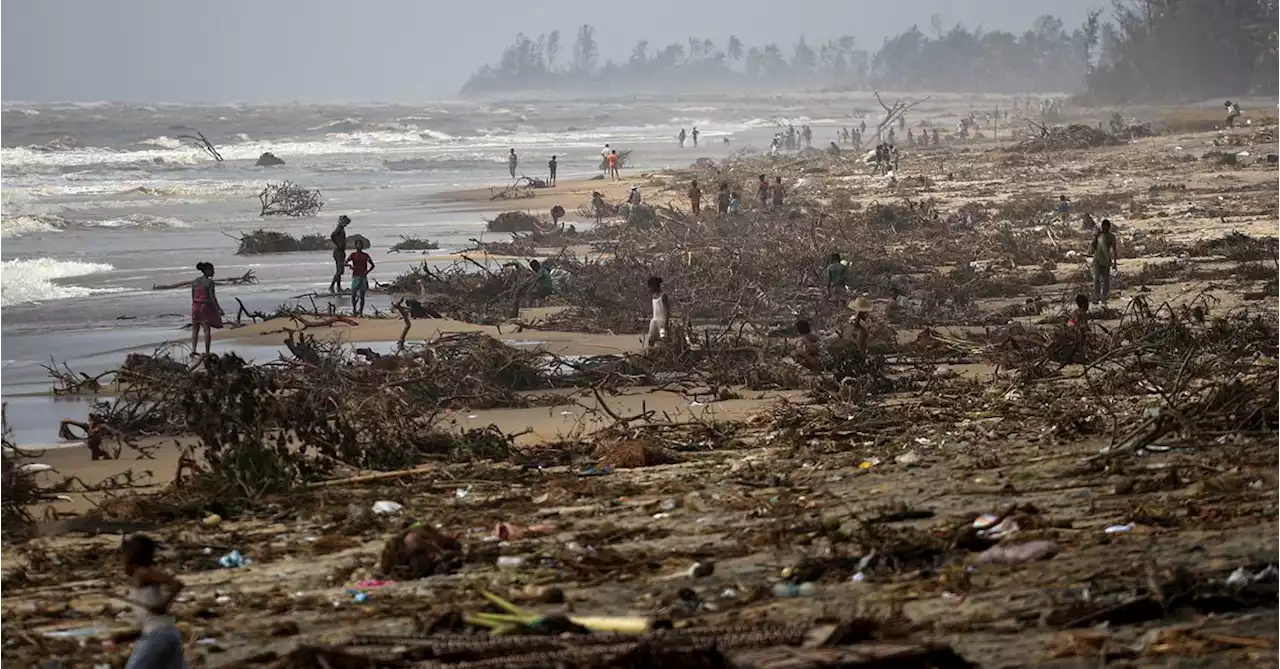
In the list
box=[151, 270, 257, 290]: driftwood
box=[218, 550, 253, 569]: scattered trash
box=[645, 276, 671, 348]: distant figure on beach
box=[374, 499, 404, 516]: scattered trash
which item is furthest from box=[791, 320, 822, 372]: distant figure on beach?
box=[151, 270, 257, 290]: driftwood

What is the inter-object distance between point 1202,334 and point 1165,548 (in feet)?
23.5

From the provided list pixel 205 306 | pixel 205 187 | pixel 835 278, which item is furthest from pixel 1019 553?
pixel 205 187

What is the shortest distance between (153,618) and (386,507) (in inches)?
161

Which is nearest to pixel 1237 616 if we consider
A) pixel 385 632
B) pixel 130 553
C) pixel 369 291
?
pixel 385 632

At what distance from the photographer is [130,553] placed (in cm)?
731

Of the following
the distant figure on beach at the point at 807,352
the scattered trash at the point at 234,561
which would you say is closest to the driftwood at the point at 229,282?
the distant figure on beach at the point at 807,352

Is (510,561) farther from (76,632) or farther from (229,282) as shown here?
(229,282)

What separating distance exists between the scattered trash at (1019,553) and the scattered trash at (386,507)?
412 centimetres

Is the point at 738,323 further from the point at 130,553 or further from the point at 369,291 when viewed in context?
the point at 130,553

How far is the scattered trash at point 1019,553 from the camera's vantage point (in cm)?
844

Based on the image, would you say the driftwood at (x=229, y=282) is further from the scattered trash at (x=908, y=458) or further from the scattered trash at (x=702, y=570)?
the scattered trash at (x=702, y=570)

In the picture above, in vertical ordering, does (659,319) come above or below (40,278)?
above

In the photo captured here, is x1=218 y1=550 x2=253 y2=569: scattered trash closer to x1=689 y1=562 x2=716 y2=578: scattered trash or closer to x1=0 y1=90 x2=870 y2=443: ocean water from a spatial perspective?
x1=689 y1=562 x2=716 y2=578: scattered trash

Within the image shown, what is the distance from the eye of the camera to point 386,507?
36.5ft
